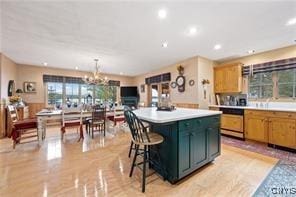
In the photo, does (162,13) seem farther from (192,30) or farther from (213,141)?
(213,141)

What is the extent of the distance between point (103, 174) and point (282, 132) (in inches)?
150

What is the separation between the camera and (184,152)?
2.09m

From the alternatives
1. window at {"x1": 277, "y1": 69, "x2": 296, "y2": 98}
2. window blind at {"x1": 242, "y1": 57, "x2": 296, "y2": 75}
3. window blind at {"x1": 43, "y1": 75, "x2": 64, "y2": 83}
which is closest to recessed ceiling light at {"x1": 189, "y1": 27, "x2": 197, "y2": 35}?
window blind at {"x1": 242, "y1": 57, "x2": 296, "y2": 75}

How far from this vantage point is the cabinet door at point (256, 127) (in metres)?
3.60

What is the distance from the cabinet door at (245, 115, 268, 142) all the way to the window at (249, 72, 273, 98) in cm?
105

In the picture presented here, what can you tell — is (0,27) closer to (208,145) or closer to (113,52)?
(113,52)

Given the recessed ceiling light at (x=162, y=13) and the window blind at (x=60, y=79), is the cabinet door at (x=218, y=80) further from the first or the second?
the window blind at (x=60, y=79)

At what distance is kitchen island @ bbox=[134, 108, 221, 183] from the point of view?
202 centimetres

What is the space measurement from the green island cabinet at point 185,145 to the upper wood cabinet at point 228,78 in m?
2.75

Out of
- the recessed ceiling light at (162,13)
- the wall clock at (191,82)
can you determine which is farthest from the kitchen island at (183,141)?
the wall clock at (191,82)

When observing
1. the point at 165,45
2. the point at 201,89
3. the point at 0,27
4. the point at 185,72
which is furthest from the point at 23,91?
the point at 201,89

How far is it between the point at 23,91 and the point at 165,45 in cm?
589

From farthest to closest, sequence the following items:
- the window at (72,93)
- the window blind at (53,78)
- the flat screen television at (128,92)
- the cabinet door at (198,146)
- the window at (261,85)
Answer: the flat screen television at (128,92) < the window at (72,93) < the window blind at (53,78) < the window at (261,85) < the cabinet door at (198,146)

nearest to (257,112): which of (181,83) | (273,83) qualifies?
(273,83)
